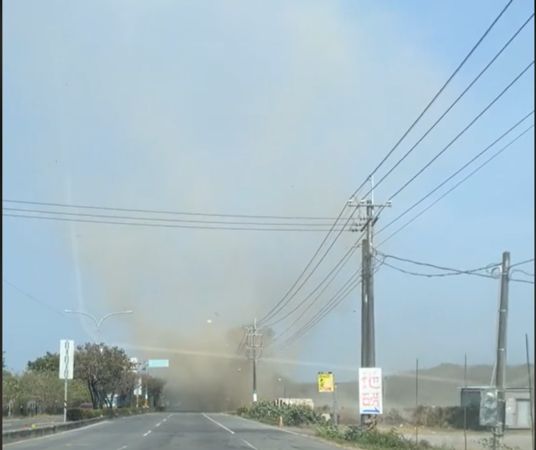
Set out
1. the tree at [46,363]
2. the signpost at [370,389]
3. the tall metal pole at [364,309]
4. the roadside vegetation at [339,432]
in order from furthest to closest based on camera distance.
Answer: the tree at [46,363]
the tall metal pole at [364,309]
the signpost at [370,389]
the roadside vegetation at [339,432]

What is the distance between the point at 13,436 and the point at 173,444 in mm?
8595

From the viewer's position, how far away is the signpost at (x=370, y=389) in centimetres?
3353

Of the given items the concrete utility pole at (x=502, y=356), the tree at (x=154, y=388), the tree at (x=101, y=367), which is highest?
the concrete utility pole at (x=502, y=356)

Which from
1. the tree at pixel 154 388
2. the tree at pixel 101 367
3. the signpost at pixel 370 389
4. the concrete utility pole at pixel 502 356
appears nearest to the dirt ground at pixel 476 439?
the signpost at pixel 370 389

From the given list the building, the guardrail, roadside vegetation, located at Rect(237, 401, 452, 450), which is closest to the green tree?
roadside vegetation, located at Rect(237, 401, 452, 450)

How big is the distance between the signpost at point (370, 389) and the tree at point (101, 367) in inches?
1744

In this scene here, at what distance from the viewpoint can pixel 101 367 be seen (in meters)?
74.7

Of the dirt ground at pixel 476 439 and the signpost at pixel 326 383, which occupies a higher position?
the signpost at pixel 326 383

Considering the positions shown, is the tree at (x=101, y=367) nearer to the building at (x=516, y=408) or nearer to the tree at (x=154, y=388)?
the building at (x=516, y=408)

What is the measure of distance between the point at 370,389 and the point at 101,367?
46226 millimetres

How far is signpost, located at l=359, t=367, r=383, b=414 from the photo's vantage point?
33.5 meters

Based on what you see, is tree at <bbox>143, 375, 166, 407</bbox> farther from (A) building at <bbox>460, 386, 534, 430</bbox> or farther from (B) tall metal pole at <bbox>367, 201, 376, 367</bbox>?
(A) building at <bbox>460, 386, 534, 430</bbox>

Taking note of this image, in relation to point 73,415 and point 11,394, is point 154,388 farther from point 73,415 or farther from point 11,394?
point 73,415

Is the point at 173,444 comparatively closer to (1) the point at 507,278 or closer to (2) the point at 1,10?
(1) the point at 507,278
